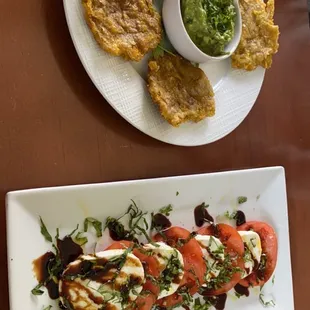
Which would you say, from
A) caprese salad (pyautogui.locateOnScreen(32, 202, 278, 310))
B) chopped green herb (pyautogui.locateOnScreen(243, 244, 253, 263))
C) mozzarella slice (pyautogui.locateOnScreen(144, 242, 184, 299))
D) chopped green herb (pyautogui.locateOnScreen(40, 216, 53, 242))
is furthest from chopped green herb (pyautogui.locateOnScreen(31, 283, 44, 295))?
chopped green herb (pyautogui.locateOnScreen(243, 244, 253, 263))

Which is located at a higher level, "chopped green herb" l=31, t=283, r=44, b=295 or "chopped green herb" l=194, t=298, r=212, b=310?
"chopped green herb" l=31, t=283, r=44, b=295

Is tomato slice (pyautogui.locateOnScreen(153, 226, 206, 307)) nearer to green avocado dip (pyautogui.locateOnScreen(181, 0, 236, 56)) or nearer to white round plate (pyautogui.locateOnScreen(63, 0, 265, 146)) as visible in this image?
white round plate (pyautogui.locateOnScreen(63, 0, 265, 146))

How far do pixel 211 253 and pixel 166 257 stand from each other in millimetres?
176

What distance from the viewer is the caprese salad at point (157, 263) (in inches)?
51.8

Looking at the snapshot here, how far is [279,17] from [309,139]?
18.3 inches

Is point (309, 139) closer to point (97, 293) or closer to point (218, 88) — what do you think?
point (218, 88)

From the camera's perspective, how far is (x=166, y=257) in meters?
1.43

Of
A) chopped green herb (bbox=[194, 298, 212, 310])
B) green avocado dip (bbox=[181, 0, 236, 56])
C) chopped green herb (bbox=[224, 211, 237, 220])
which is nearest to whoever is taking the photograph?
green avocado dip (bbox=[181, 0, 236, 56])

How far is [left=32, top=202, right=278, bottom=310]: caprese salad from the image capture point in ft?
4.32

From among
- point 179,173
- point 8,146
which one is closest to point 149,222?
point 179,173

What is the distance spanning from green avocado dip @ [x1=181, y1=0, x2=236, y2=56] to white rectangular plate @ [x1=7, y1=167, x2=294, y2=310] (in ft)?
1.28

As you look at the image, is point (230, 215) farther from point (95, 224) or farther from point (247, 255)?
point (95, 224)

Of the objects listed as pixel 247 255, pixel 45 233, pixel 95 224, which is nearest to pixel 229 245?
pixel 247 255

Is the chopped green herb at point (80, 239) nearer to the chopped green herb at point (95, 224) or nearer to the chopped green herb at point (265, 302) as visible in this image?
the chopped green herb at point (95, 224)
